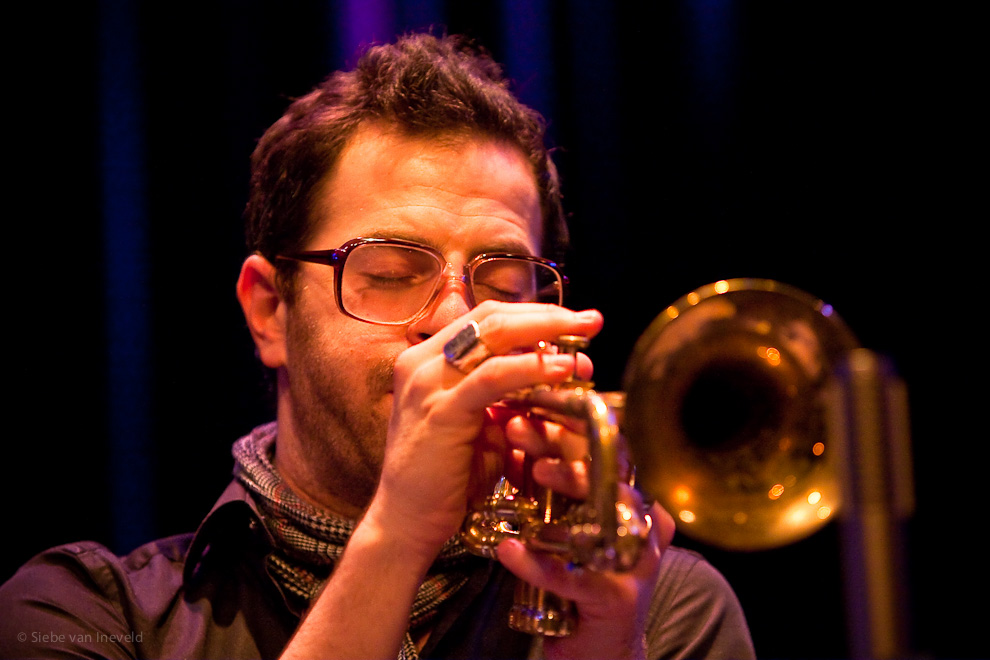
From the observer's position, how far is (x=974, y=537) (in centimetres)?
255

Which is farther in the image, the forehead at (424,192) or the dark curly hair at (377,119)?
the dark curly hair at (377,119)

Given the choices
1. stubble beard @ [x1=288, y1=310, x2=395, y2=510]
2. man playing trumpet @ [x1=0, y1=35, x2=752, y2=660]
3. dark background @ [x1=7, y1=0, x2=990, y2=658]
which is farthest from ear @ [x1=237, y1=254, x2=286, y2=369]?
dark background @ [x1=7, y1=0, x2=990, y2=658]

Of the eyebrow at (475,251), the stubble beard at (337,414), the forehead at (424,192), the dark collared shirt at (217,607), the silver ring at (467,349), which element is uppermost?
the forehead at (424,192)

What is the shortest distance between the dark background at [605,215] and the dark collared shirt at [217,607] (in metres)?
0.71

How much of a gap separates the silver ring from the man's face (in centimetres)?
52

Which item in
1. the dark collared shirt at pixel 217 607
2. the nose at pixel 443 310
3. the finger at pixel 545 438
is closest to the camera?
the finger at pixel 545 438

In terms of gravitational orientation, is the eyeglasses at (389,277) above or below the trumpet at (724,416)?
above

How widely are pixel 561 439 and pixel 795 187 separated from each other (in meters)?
1.79

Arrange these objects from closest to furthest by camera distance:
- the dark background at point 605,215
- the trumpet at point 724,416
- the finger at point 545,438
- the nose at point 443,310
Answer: the trumpet at point 724,416 → the finger at point 545,438 → the nose at point 443,310 → the dark background at point 605,215

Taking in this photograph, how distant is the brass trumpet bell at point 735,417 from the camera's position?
1243 millimetres

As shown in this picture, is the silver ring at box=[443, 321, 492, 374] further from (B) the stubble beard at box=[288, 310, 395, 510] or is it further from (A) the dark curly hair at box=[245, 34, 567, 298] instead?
(A) the dark curly hair at box=[245, 34, 567, 298]

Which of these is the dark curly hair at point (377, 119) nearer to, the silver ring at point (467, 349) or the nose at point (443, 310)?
the nose at point (443, 310)

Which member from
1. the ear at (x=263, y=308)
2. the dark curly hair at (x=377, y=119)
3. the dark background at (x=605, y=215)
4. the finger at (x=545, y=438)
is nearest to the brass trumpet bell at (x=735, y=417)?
the finger at (x=545, y=438)

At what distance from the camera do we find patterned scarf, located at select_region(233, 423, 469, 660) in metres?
1.96
